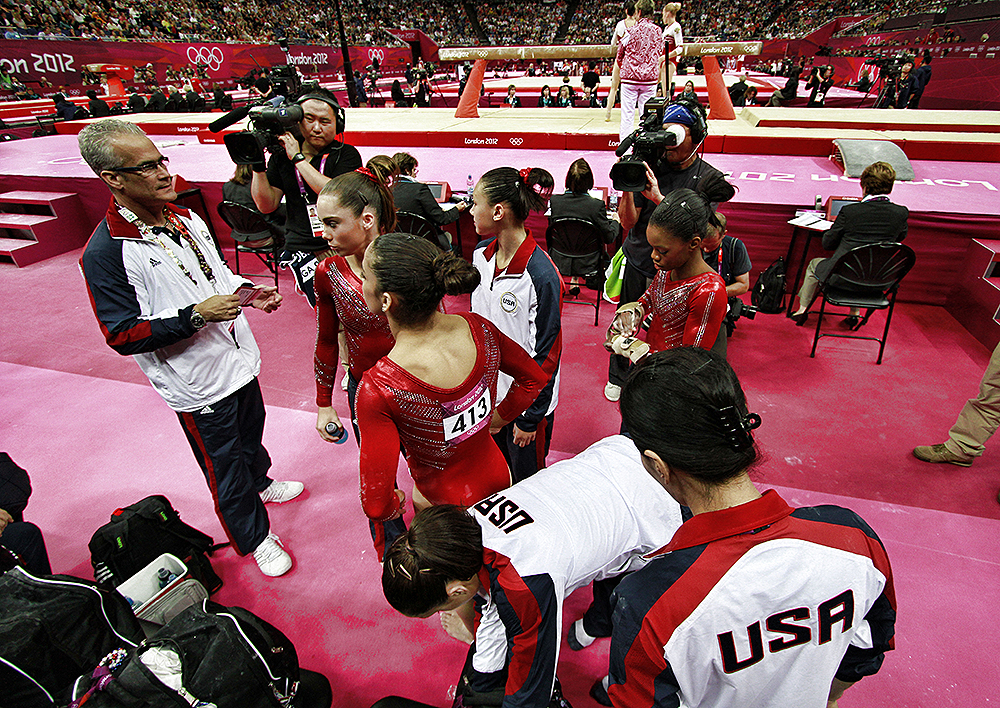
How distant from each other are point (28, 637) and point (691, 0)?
39.6m

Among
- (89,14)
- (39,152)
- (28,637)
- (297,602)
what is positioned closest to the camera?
(28,637)

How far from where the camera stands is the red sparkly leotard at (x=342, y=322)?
76.1 inches

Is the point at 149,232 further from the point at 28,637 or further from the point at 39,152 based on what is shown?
the point at 39,152

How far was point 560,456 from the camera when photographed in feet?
9.93

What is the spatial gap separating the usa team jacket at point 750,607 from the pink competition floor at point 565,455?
41.8 inches

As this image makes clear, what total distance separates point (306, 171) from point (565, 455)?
2129 mm

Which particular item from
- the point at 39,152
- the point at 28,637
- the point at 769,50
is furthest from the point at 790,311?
the point at 769,50

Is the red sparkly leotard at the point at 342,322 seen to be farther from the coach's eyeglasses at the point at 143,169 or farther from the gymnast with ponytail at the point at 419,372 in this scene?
the coach's eyeglasses at the point at 143,169

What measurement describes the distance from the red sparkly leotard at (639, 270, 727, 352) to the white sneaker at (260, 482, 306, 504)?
6.83 ft

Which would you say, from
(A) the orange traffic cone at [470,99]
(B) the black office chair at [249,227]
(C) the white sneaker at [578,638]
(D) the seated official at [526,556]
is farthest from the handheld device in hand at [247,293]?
(A) the orange traffic cone at [470,99]

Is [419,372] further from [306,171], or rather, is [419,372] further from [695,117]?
[695,117]

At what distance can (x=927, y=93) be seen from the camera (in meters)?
13.0

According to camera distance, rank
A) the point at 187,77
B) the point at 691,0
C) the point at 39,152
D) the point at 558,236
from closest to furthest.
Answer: the point at 558,236 < the point at 39,152 < the point at 187,77 < the point at 691,0

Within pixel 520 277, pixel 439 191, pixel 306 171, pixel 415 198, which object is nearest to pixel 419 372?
pixel 520 277
